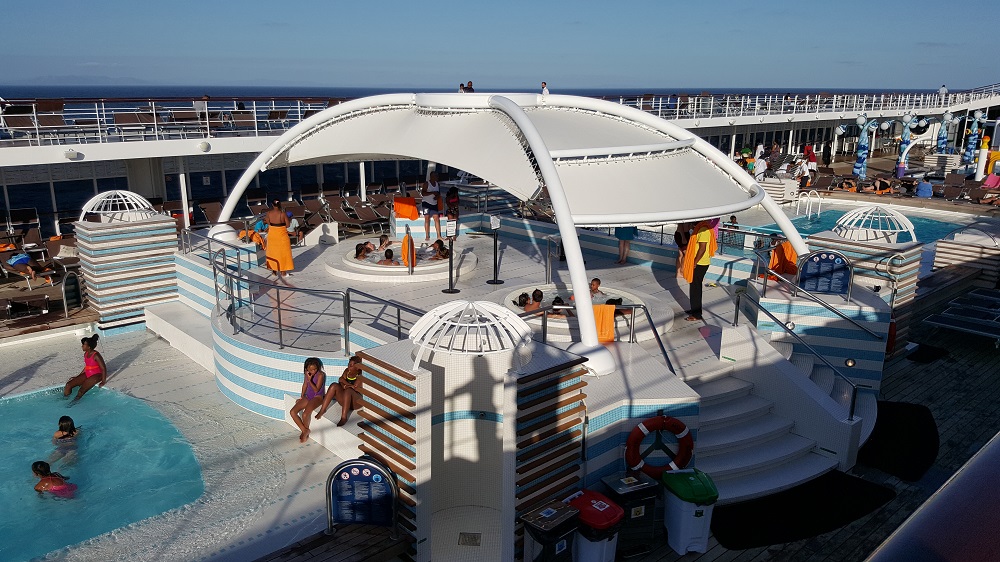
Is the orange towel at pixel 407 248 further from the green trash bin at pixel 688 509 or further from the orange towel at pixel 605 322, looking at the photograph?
the green trash bin at pixel 688 509

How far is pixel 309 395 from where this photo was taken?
824 centimetres

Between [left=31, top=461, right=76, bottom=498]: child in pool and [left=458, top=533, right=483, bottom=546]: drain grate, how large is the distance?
3.97 m

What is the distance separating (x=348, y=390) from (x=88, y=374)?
4.11 metres

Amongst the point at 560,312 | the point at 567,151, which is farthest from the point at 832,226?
the point at 567,151

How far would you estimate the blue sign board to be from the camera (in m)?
6.39

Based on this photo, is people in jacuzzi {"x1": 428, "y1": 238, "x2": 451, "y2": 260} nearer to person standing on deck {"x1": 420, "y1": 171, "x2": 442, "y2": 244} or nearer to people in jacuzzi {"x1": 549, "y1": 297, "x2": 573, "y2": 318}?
person standing on deck {"x1": 420, "y1": 171, "x2": 442, "y2": 244}

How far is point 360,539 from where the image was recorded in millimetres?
6367

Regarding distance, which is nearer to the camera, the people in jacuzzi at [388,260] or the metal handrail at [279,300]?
the metal handrail at [279,300]

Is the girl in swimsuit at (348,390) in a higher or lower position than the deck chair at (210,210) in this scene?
lower

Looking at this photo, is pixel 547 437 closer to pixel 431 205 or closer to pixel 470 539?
pixel 470 539

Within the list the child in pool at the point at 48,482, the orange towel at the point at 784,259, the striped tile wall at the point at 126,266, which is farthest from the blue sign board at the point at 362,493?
the striped tile wall at the point at 126,266

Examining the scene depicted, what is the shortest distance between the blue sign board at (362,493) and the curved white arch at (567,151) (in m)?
2.87

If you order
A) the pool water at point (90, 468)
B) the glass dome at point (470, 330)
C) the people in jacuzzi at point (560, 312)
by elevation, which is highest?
the glass dome at point (470, 330)

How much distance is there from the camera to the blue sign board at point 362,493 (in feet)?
21.0
